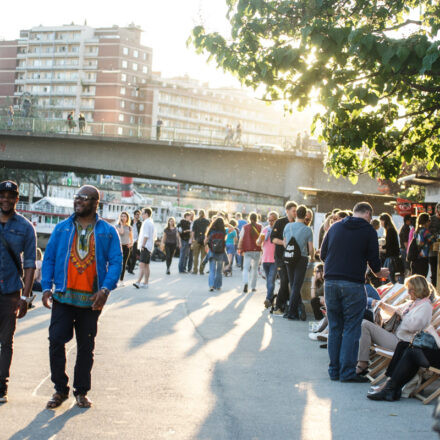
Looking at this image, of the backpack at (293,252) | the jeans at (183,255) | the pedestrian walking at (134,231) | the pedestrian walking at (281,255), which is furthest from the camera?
the jeans at (183,255)

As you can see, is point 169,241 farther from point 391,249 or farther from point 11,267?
point 11,267

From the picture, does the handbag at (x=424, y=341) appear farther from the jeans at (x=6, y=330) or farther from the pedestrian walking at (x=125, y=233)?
the pedestrian walking at (x=125, y=233)

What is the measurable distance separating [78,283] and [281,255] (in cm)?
865

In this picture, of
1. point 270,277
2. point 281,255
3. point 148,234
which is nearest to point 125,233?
point 148,234

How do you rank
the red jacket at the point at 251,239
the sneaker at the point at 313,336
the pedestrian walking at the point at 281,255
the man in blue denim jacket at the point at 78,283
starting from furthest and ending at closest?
the red jacket at the point at 251,239 < the pedestrian walking at the point at 281,255 < the sneaker at the point at 313,336 < the man in blue denim jacket at the point at 78,283

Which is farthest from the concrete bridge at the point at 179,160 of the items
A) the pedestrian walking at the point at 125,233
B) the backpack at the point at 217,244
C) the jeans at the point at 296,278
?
the jeans at the point at 296,278

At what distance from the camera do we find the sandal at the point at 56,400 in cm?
633

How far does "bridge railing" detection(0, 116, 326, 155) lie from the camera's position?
138 feet

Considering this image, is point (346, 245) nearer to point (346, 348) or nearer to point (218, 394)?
point (346, 348)

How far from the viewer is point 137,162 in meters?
44.1

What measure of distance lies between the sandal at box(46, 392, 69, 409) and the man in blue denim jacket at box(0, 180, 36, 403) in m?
0.43

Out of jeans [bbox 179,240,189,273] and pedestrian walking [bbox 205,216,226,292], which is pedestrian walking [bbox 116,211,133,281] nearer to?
pedestrian walking [bbox 205,216,226,292]

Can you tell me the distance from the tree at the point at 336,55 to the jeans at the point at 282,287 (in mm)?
2307

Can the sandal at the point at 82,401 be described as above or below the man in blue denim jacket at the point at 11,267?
below
